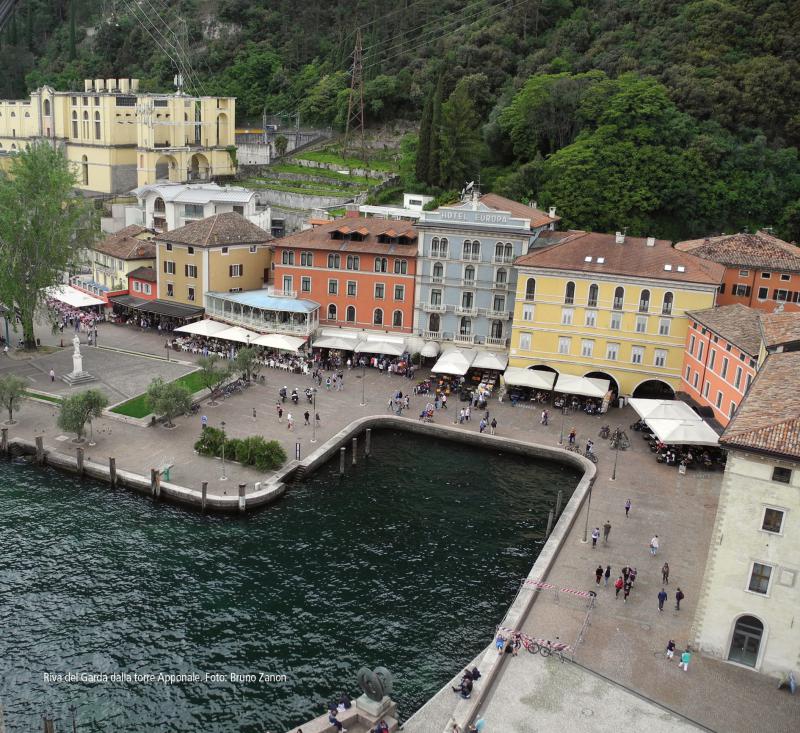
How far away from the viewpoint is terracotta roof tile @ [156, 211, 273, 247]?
220ft

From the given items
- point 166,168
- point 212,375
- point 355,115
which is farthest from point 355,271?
point 355,115

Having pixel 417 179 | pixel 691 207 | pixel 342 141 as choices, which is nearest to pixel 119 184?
pixel 342 141

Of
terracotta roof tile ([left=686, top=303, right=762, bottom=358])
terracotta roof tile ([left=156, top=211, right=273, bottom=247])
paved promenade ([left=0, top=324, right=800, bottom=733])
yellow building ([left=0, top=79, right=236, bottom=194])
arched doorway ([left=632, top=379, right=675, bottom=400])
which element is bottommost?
paved promenade ([left=0, top=324, right=800, bottom=733])

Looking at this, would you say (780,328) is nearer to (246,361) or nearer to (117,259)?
(246,361)

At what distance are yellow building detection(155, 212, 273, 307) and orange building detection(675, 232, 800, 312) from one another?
35838 millimetres

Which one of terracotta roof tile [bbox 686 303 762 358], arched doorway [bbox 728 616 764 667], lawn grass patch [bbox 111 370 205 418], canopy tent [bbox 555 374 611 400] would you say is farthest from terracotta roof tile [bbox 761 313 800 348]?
lawn grass patch [bbox 111 370 205 418]

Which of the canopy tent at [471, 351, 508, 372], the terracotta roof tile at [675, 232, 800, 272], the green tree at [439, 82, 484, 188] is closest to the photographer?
the canopy tent at [471, 351, 508, 372]

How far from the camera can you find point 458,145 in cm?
8512

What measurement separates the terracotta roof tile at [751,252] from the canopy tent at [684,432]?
66.6 ft

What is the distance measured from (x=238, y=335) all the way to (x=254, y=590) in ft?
102

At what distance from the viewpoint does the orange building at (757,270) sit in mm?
61219

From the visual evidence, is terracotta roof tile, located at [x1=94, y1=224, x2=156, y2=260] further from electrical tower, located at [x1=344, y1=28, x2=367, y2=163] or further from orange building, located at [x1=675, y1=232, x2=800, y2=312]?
orange building, located at [x1=675, y1=232, x2=800, y2=312]

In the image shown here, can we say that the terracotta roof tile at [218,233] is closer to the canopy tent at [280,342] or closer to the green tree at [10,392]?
the canopy tent at [280,342]

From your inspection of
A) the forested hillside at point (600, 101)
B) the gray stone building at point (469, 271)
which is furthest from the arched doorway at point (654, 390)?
the forested hillside at point (600, 101)
